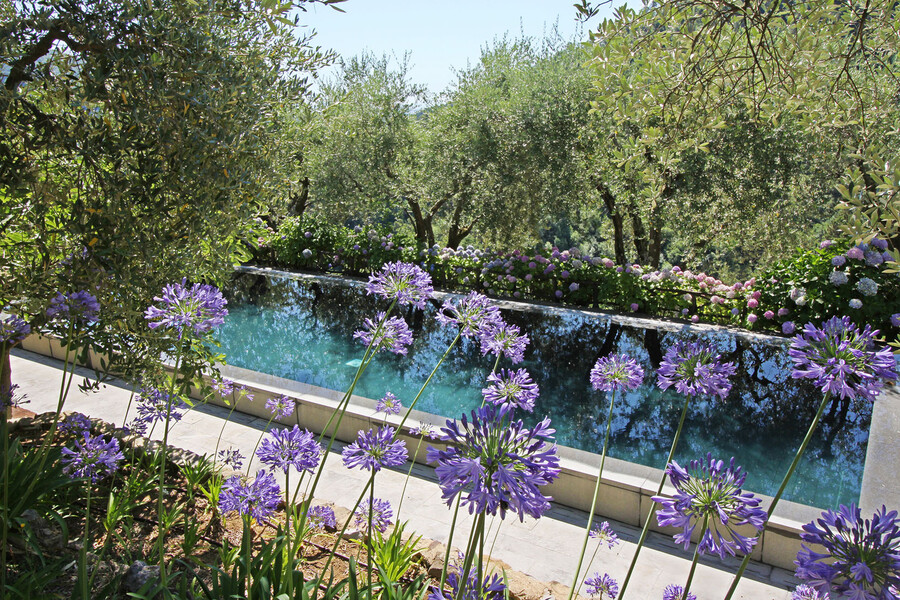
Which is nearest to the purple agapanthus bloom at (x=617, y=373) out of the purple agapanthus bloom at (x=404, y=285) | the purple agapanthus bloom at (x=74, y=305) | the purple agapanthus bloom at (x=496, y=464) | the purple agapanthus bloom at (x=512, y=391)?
the purple agapanthus bloom at (x=512, y=391)

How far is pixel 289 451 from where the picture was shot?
184 cm

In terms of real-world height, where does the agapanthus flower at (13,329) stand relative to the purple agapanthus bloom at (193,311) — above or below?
below

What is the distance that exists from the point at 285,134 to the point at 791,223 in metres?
14.9

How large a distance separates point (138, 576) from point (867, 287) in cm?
1065

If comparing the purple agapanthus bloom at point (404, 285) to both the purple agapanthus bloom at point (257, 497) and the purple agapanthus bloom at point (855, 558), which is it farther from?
the purple agapanthus bloom at point (855, 558)

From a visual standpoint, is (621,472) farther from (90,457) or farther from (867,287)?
(867,287)

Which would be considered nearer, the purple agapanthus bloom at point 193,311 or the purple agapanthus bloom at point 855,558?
the purple agapanthus bloom at point 855,558

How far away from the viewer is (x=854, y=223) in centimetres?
225

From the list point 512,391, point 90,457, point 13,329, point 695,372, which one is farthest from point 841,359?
point 13,329

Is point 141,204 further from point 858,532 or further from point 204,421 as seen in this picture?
point 204,421

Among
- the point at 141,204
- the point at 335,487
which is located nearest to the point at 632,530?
the point at 335,487

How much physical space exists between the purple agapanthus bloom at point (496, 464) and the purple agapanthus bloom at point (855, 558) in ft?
1.56

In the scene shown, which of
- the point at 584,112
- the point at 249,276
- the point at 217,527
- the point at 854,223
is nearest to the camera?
the point at 854,223

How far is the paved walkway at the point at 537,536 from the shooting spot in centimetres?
357
